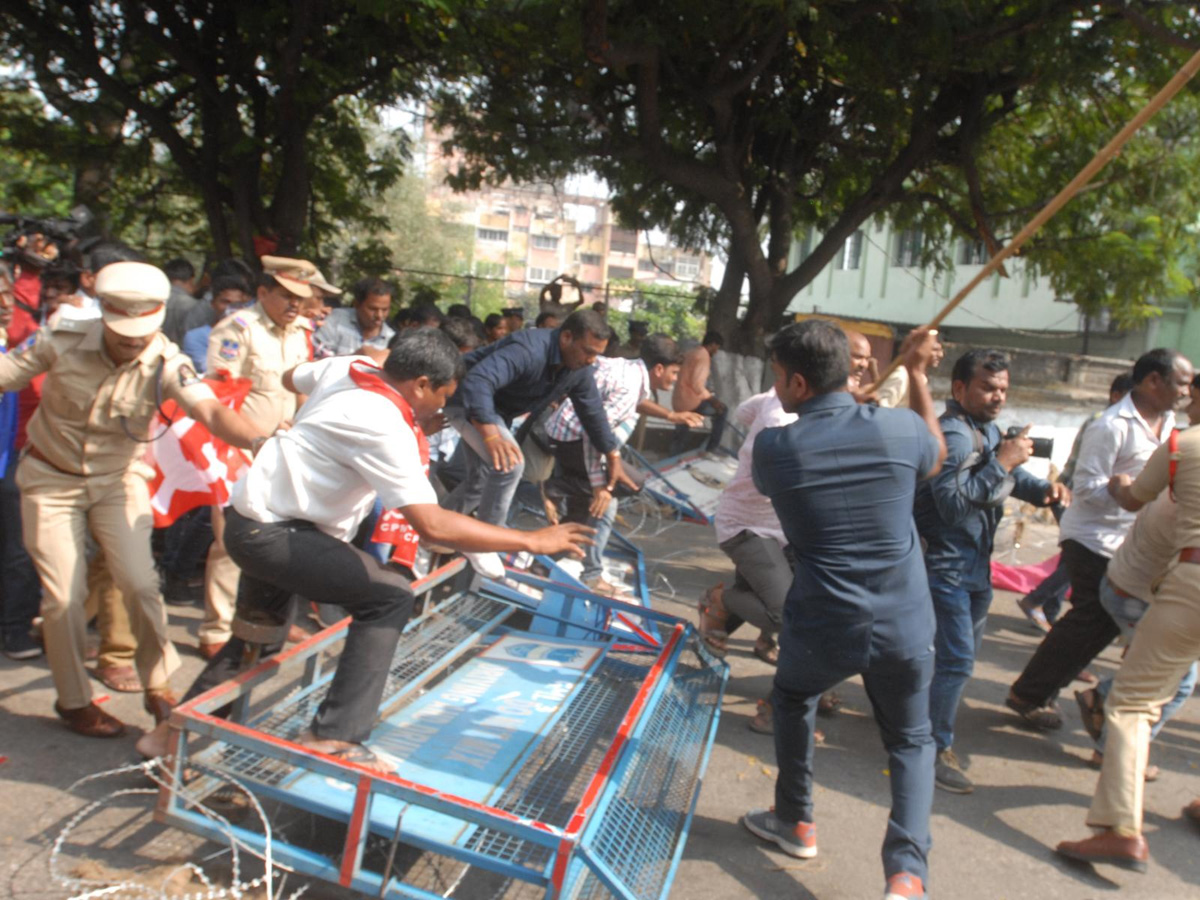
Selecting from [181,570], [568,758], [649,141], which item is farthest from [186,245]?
[568,758]

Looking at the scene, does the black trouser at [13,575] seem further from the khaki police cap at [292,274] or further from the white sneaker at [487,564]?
the white sneaker at [487,564]

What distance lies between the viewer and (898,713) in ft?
11.0

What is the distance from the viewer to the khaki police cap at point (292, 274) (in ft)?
16.7

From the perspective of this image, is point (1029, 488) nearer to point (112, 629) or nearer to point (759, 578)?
point (759, 578)

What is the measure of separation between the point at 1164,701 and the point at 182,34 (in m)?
11.3

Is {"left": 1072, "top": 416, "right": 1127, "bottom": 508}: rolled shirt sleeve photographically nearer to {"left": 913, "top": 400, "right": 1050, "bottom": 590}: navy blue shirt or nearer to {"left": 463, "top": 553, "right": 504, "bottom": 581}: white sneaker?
{"left": 913, "top": 400, "right": 1050, "bottom": 590}: navy blue shirt

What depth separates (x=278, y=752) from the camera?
2959 mm

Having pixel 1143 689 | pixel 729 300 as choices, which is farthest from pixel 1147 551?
pixel 729 300

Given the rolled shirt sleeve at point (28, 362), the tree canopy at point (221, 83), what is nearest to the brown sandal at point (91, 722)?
the rolled shirt sleeve at point (28, 362)

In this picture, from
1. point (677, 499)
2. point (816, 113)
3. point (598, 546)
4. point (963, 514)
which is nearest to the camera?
point (963, 514)

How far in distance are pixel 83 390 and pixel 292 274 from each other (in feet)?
4.93

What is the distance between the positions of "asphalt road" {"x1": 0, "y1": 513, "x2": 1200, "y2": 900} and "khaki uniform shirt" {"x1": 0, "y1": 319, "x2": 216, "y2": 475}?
1181 millimetres

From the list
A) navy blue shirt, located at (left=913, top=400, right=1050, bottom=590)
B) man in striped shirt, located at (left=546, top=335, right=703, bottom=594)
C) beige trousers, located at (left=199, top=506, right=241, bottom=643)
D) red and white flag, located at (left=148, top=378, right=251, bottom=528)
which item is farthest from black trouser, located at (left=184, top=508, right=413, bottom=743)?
man in striped shirt, located at (left=546, top=335, right=703, bottom=594)

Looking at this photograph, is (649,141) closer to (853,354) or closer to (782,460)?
(853,354)
